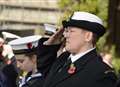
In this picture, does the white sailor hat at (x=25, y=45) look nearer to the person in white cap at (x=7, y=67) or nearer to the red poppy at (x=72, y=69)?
the person in white cap at (x=7, y=67)

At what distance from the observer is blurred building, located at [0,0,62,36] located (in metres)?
15.4

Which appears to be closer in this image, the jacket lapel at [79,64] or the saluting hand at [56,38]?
the jacket lapel at [79,64]

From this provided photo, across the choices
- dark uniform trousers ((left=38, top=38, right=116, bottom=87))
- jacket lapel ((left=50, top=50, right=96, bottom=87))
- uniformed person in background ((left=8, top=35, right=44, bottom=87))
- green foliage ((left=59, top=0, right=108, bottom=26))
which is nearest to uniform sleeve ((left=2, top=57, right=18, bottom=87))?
uniformed person in background ((left=8, top=35, right=44, bottom=87))

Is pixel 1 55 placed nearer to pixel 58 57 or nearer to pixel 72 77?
pixel 58 57

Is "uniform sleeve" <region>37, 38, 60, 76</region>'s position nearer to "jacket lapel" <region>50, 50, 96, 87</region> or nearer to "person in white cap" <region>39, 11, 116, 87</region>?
"person in white cap" <region>39, 11, 116, 87</region>

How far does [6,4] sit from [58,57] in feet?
29.3

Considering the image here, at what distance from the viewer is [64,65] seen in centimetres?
658

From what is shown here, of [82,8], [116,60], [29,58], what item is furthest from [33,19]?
[29,58]

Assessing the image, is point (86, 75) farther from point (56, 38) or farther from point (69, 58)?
point (56, 38)

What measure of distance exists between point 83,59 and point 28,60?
3.00 feet

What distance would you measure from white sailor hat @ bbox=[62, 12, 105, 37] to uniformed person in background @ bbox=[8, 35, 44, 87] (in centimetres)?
75

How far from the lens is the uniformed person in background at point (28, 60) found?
702cm

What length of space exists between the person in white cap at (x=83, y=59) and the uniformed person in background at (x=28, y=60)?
1.54 feet

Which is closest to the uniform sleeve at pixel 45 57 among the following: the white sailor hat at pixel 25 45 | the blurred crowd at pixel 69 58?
A: the blurred crowd at pixel 69 58
